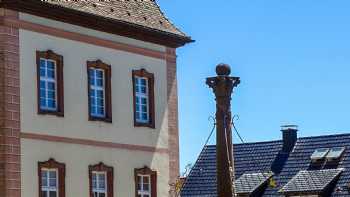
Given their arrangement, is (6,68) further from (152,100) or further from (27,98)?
(152,100)

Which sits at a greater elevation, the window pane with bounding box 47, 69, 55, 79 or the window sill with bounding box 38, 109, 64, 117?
the window pane with bounding box 47, 69, 55, 79

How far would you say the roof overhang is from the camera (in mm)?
34062

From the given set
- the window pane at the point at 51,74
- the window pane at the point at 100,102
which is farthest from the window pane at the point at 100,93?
the window pane at the point at 51,74

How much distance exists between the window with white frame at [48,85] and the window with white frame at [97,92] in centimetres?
174

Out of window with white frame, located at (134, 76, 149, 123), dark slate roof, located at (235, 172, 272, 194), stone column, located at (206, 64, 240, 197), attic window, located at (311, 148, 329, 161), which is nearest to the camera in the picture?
stone column, located at (206, 64, 240, 197)

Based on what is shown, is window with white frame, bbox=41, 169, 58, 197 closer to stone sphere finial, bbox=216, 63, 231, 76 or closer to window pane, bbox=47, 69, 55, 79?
window pane, bbox=47, 69, 55, 79

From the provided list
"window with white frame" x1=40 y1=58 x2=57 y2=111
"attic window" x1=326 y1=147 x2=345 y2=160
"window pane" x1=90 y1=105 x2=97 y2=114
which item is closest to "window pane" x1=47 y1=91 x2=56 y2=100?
"window with white frame" x1=40 y1=58 x2=57 y2=111

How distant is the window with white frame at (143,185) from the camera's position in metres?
38.2

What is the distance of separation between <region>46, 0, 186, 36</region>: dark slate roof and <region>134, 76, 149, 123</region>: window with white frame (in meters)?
1.87

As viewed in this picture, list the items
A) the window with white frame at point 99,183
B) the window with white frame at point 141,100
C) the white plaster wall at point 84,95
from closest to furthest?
the white plaster wall at point 84,95, the window with white frame at point 99,183, the window with white frame at point 141,100

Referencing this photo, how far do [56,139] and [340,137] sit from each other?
912 inches

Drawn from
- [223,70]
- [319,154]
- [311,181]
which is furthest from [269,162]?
[223,70]

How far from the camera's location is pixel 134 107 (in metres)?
38.4

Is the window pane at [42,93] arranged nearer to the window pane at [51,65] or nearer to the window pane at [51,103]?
the window pane at [51,103]
